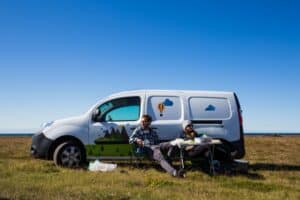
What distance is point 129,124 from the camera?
12.1 m

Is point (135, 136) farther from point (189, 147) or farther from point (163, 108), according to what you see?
point (189, 147)

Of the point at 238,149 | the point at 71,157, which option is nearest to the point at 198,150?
the point at 238,149

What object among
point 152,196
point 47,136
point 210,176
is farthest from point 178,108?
point 152,196

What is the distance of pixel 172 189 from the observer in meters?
8.34

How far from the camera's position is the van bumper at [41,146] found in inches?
470

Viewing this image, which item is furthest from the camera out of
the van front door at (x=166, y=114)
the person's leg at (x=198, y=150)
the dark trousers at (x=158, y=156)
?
the van front door at (x=166, y=114)

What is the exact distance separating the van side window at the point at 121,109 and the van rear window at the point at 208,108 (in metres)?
1.51

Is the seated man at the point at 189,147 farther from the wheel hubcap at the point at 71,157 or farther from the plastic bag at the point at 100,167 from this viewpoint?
the wheel hubcap at the point at 71,157

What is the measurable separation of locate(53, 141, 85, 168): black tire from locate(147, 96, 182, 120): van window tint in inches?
85.7

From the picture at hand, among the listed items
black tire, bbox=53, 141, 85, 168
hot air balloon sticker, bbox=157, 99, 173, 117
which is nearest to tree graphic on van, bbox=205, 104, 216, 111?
hot air balloon sticker, bbox=157, 99, 173, 117

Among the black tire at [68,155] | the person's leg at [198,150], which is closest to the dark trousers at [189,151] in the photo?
the person's leg at [198,150]

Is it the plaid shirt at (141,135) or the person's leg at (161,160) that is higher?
the plaid shirt at (141,135)

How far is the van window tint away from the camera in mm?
12234

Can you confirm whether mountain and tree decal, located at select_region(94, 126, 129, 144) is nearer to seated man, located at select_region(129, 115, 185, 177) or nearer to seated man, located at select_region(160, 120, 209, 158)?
seated man, located at select_region(129, 115, 185, 177)
